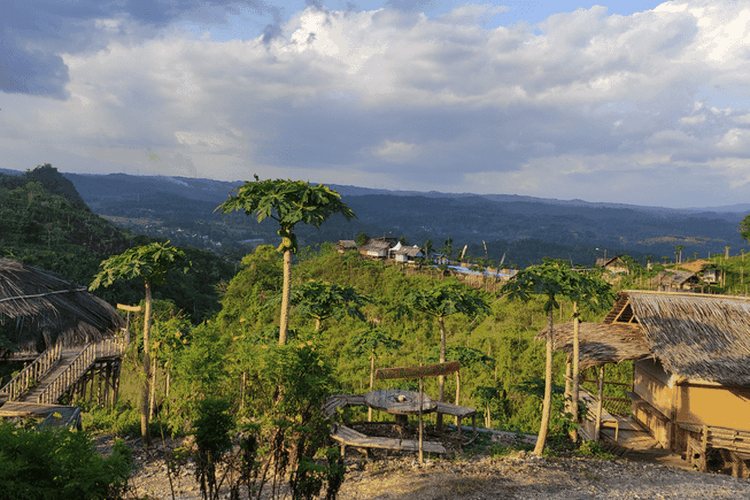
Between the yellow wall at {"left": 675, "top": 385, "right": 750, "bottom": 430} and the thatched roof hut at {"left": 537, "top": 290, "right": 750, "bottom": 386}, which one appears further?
the yellow wall at {"left": 675, "top": 385, "right": 750, "bottom": 430}

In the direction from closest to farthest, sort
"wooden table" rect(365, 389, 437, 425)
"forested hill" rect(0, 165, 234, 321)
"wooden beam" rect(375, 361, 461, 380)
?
"wooden beam" rect(375, 361, 461, 380)
"wooden table" rect(365, 389, 437, 425)
"forested hill" rect(0, 165, 234, 321)

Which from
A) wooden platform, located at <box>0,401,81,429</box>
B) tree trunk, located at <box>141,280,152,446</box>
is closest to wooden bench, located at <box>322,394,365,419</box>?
tree trunk, located at <box>141,280,152,446</box>

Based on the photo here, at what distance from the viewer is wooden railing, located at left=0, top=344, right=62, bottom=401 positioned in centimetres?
1156

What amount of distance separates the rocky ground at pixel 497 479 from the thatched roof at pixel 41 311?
490 centimetres

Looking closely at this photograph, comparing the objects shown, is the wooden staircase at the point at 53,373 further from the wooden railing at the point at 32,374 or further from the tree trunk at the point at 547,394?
the tree trunk at the point at 547,394

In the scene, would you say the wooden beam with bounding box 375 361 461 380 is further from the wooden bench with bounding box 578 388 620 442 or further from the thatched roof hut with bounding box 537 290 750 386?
the wooden bench with bounding box 578 388 620 442

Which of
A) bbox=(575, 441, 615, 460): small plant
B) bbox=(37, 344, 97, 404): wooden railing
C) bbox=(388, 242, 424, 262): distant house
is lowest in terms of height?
bbox=(575, 441, 615, 460): small plant

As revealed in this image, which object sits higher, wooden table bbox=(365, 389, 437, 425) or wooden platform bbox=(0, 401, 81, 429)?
wooden table bbox=(365, 389, 437, 425)

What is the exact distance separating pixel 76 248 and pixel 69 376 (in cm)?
4137

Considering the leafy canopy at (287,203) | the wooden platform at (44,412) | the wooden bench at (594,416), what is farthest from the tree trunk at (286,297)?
the wooden bench at (594,416)

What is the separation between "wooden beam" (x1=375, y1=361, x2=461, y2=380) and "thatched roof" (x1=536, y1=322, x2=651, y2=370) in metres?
3.52

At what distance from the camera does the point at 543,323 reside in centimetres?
2403

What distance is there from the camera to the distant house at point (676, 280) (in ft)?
109

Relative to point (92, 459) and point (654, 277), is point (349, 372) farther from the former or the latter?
point (654, 277)
